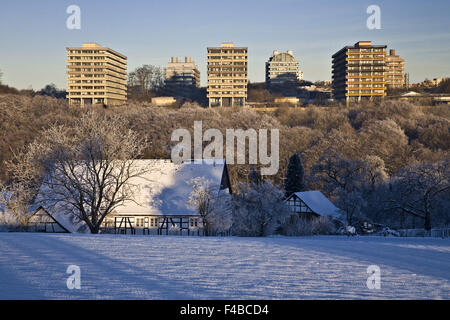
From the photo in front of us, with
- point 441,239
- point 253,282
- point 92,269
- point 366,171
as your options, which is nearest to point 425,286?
point 253,282

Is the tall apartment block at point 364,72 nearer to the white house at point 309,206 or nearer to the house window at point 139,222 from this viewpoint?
the white house at point 309,206

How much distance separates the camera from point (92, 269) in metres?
14.0

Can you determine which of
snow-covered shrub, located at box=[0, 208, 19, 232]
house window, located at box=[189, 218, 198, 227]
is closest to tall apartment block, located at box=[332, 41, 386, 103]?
house window, located at box=[189, 218, 198, 227]

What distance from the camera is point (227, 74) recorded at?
412 ft

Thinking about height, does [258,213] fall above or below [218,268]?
below

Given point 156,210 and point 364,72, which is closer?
point 156,210

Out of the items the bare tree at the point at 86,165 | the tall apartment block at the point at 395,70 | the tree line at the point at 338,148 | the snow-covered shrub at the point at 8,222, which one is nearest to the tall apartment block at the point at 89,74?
the tree line at the point at 338,148

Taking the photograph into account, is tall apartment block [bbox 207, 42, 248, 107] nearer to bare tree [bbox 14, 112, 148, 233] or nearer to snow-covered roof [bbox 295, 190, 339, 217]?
snow-covered roof [bbox 295, 190, 339, 217]

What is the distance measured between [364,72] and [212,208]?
10293cm

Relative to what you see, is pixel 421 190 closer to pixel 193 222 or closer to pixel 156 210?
pixel 193 222

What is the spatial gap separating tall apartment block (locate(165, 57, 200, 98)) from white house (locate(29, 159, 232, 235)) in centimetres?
11058

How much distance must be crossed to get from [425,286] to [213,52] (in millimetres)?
119642

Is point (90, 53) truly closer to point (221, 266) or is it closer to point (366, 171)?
point (366, 171)

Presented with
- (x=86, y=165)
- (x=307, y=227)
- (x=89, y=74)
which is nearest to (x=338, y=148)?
(x=307, y=227)
